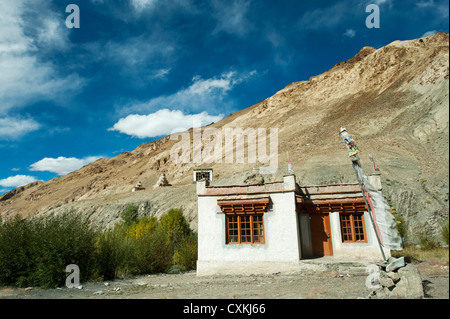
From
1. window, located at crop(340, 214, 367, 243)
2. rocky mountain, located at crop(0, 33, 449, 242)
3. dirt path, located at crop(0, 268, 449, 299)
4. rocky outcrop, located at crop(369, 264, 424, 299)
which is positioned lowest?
dirt path, located at crop(0, 268, 449, 299)

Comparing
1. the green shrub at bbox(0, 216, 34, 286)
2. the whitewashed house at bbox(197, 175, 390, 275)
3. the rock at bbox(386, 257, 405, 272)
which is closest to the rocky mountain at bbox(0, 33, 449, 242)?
the whitewashed house at bbox(197, 175, 390, 275)

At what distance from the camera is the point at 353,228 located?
15.1 meters

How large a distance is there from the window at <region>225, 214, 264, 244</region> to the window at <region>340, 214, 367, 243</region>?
4315 mm

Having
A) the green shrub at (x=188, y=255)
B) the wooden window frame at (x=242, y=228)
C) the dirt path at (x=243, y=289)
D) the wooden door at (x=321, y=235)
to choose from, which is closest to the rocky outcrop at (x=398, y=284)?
the dirt path at (x=243, y=289)

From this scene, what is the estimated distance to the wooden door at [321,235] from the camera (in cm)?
1552

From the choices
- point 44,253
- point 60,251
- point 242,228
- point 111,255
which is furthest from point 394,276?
point 44,253

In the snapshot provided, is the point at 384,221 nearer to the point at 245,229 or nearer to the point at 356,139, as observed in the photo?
the point at 245,229

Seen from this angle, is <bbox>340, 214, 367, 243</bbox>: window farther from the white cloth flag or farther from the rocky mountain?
the white cloth flag

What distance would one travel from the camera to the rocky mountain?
25516 millimetres

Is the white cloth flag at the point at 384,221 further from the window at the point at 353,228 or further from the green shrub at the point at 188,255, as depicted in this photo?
the green shrub at the point at 188,255

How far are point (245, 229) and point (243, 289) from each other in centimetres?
426

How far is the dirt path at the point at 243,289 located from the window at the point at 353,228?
10.1 feet

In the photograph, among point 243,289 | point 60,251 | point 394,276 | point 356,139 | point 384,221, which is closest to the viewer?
point 384,221
